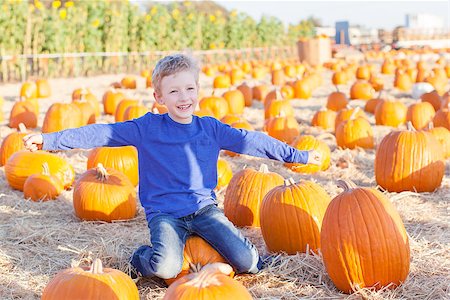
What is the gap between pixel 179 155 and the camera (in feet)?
12.2

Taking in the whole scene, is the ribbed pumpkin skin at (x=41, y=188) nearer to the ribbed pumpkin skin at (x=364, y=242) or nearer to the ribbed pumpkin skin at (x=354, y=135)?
the ribbed pumpkin skin at (x=364, y=242)

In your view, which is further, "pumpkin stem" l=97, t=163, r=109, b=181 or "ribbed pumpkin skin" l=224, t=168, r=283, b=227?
"pumpkin stem" l=97, t=163, r=109, b=181

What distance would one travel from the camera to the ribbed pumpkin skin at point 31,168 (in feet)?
19.0

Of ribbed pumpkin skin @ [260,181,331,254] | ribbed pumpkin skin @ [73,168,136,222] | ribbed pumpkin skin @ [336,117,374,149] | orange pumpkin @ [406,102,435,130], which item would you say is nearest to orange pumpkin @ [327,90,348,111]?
orange pumpkin @ [406,102,435,130]

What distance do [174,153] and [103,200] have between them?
132cm

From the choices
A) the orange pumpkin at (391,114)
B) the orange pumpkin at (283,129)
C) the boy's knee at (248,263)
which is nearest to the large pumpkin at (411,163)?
the orange pumpkin at (283,129)

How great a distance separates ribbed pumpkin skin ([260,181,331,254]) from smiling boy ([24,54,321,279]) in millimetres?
265

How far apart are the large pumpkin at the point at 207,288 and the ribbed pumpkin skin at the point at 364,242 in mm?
829

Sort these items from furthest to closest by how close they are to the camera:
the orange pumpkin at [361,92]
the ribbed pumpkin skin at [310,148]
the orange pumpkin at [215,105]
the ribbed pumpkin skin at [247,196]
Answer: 1. the orange pumpkin at [361,92]
2. the orange pumpkin at [215,105]
3. the ribbed pumpkin skin at [310,148]
4. the ribbed pumpkin skin at [247,196]

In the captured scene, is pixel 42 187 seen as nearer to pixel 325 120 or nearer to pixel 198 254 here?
pixel 198 254

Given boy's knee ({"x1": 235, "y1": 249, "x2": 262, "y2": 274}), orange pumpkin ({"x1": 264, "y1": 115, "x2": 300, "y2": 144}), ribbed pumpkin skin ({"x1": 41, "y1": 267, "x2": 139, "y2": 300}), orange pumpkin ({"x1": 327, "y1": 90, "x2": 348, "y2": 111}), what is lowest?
boy's knee ({"x1": 235, "y1": 249, "x2": 262, "y2": 274})

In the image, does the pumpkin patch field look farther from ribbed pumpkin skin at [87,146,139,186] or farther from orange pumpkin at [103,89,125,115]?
orange pumpkin at [103,89,125,115]

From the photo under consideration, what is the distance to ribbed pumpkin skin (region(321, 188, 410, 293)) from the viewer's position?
328cm

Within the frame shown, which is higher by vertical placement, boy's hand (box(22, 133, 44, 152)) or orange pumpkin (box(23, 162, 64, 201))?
boy's hand (box(22, 133, 44, 152))
